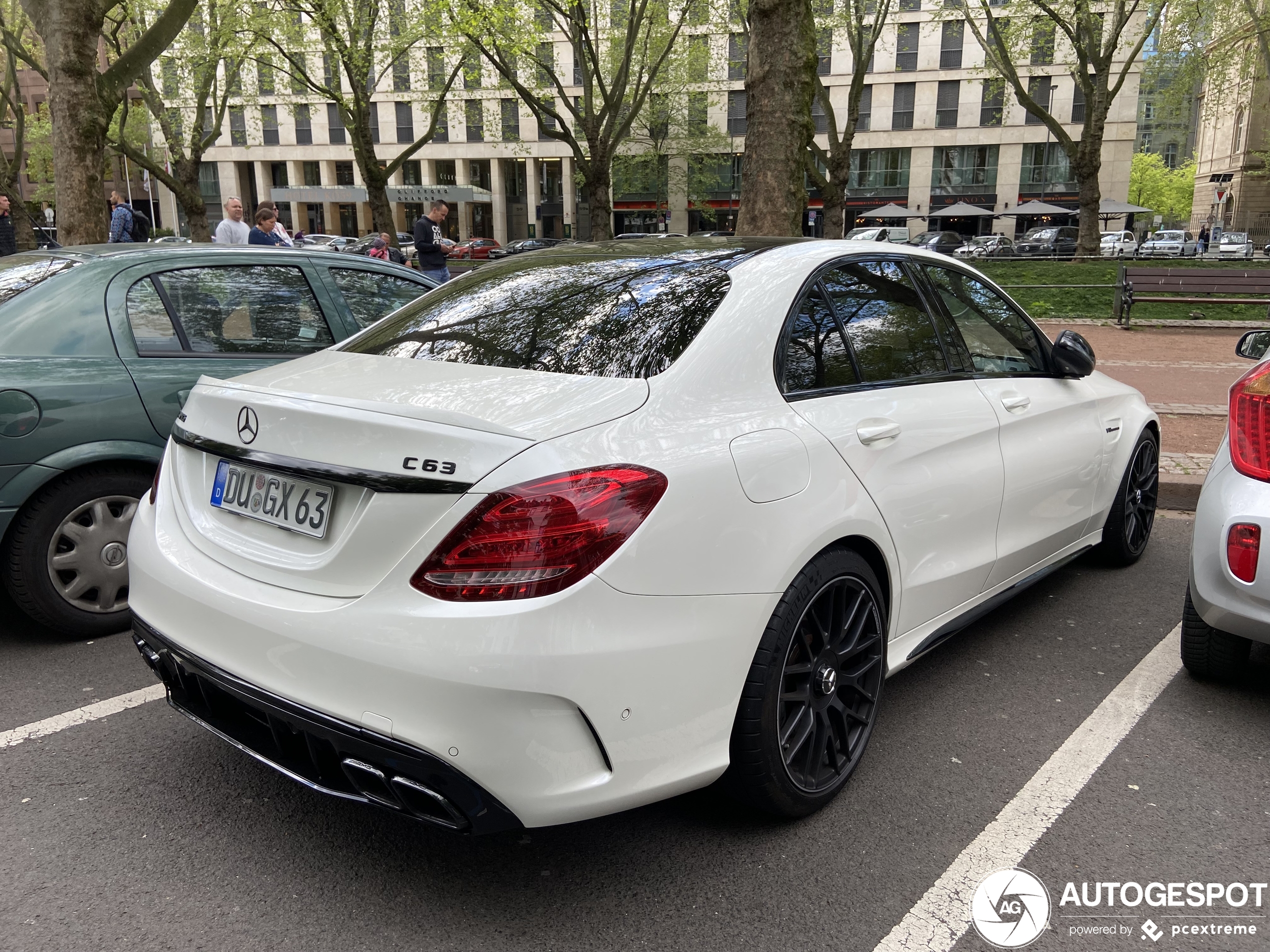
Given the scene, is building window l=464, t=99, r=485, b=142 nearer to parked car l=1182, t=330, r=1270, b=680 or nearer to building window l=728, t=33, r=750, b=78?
building window l=728, t=33, r=750, b=78

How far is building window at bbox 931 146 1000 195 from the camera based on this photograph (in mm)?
54531

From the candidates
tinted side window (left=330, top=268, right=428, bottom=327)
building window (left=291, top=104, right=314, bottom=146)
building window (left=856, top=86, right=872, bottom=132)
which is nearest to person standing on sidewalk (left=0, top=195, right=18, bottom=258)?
tinted side window (left=330, top=268, right=428, bottom=327)

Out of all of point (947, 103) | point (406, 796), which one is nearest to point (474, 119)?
point (947, 103)

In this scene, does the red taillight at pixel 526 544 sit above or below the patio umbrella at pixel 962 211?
below

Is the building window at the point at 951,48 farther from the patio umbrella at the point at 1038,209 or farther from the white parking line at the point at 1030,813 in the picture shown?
the white parking line at the point at 1030,813

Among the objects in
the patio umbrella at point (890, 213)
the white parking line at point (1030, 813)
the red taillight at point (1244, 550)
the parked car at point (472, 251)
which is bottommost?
the white parking line at point (1030, 813)

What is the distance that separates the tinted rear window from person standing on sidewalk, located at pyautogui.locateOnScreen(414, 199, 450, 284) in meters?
9.45

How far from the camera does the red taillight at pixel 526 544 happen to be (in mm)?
1992

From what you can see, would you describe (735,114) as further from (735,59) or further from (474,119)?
(474,119)

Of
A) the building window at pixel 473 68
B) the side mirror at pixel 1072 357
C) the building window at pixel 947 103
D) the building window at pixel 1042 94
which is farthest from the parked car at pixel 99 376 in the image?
the building window at pixel 947 103

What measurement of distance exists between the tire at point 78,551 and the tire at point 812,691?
279 cm

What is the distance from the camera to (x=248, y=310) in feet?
14.9

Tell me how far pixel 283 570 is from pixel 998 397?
100 inches

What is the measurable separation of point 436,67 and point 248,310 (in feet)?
149
